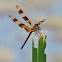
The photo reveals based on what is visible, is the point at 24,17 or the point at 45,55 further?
the point at 24,17

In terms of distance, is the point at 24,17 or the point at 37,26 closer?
the point at 37,26

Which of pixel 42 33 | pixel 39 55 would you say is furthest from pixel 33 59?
pixel 42 33

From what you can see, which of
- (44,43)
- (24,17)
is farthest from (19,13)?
(44,43)

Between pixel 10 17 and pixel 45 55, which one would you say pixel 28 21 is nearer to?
pixel 10 17

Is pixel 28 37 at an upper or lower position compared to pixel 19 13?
lower

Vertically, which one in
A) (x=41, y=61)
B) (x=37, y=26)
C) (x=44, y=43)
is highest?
(x=37, y=26)

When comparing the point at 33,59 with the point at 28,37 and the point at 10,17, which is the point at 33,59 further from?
the point at 10,17

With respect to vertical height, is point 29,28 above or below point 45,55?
above

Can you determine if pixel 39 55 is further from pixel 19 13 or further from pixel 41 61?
pixel 19 13
